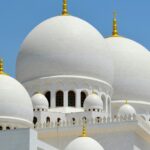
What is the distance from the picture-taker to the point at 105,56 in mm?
55781

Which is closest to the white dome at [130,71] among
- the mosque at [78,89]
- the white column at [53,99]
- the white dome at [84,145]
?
the mosque at [78,89]

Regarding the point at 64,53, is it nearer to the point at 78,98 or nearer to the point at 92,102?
the point at 78,98

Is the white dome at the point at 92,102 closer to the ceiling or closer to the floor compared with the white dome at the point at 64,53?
closer to the floor

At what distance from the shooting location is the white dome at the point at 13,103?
154 ft

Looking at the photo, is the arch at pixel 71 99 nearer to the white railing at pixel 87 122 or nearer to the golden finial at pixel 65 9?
the white railing at pixel 87 122

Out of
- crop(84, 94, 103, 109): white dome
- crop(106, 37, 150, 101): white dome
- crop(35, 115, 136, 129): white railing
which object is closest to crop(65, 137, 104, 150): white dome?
crop(35, 115, 136, 129): white railing

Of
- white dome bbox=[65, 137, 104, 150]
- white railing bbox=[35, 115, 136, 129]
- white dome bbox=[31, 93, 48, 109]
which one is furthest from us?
white dome bbox=[31, 93, 48, 109]

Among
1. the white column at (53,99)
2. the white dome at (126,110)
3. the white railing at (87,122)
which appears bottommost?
the white railing at (87,122)

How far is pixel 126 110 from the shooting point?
53188 millimetres

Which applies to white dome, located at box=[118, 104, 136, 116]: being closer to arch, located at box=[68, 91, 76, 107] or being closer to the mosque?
the mosque

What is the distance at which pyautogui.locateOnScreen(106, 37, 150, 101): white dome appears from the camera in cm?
5819

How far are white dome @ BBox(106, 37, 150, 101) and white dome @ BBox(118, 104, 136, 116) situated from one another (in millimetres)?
4329

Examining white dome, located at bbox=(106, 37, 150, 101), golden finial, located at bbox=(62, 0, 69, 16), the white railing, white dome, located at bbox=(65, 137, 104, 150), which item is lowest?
white dome, located at bbox=(65, 137, 104, 150)

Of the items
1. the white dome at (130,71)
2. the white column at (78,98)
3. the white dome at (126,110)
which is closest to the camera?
the white dome at (126,110)
